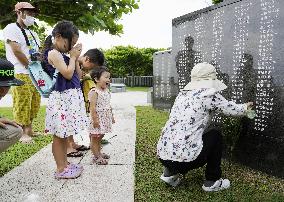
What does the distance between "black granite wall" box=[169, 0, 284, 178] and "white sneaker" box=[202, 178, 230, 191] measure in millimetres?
682

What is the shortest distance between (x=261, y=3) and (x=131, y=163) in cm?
236

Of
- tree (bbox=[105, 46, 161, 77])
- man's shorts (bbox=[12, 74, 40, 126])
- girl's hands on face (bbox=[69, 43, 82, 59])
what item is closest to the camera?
girl's hands on face (bbox=[69, 43, 82, 59])

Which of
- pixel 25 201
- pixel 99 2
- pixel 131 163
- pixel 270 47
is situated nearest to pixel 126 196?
pixel 25 201

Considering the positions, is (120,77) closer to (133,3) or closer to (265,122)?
(133,3)

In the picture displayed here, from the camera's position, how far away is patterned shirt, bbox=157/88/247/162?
380 cm

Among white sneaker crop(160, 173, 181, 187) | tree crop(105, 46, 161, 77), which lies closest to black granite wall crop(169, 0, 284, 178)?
white sneaker crop(160, 173, 181, 187)

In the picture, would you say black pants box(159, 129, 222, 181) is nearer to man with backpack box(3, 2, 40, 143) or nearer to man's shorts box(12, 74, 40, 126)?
man with backpack box(3, 2, 40, 143)

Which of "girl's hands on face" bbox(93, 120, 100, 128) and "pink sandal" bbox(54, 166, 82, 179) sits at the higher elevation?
"girl's hands on face" bbox(93, 120, 100, 128)

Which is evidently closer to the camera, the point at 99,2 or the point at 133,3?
the point at 99,2

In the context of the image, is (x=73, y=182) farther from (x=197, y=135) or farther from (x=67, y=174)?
(x=197, y=135)

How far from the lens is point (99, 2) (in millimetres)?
9586

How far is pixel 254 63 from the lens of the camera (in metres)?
4.68

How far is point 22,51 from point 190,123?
329cm

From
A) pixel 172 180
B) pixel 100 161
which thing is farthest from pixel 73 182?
pixel 172 180
